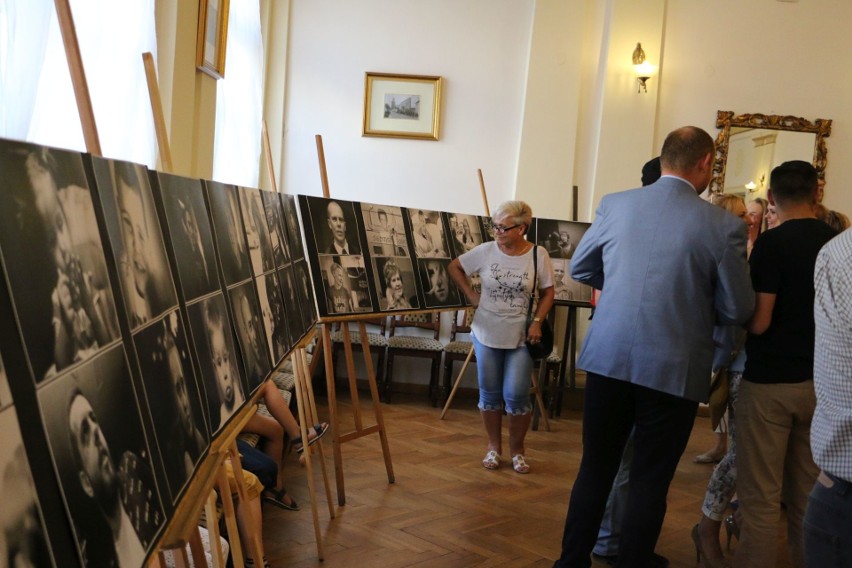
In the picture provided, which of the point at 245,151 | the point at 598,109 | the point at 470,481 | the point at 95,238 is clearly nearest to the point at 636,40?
the point at 598,109

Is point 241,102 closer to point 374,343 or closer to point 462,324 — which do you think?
point 374,343

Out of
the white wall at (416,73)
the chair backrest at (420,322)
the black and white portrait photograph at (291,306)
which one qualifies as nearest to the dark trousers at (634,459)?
the black and white portrait photograph at (291,306)

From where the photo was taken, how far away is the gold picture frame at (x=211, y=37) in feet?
14.6

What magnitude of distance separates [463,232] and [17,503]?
497cm

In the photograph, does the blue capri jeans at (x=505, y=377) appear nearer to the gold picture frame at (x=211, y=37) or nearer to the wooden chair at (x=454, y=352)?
the wooden chair at (x=454, y=352)

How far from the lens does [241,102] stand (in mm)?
6445

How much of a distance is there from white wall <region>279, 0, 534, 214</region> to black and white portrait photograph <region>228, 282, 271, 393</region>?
5149 millimetres

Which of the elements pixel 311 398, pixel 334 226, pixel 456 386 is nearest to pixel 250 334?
pixel 311 398

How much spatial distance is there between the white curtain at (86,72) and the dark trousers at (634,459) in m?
2.36

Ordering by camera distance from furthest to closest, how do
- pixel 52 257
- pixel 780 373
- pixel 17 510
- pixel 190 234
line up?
1. pixel 780 373
2. pixel 190 234
3. pixel 52 257
4. pixel 17 510

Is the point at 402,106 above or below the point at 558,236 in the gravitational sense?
above

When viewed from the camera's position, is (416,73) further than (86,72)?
Yes

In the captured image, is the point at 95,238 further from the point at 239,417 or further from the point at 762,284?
the point at 762,284

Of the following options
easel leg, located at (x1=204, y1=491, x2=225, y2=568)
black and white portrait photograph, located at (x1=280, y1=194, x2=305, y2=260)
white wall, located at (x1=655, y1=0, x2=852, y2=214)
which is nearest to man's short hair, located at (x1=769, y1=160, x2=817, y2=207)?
black and white portrait photograph, located at (x1=280, y1=194, x2=305, y2=260)
